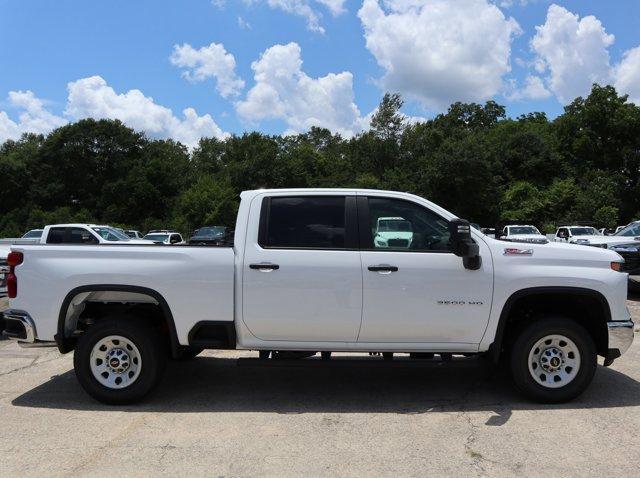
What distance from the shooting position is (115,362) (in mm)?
5406

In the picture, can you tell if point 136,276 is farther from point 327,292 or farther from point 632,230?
point 632,230

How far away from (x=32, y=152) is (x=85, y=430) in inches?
3013

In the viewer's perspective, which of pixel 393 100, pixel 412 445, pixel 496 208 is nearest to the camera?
pixel 412 445

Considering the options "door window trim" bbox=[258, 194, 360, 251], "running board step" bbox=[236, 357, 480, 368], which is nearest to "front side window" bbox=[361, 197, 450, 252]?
"door window trim" bbox=[258, 194, 360, 251]

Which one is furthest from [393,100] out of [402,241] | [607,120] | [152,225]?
[402,241]

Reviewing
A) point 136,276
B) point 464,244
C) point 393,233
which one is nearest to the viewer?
point 464,244

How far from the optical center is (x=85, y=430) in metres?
4.82

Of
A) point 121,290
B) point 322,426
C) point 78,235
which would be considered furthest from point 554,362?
point 78,235

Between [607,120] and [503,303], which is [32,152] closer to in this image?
[607,120]

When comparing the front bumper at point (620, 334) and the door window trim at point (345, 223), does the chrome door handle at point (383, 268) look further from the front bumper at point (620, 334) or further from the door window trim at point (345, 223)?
the front bumper at point (620, 334)

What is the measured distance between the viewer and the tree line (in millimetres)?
49562

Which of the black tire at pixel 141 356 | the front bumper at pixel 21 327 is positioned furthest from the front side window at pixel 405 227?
the front bumper at pixel 21 327

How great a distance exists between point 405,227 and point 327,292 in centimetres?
101

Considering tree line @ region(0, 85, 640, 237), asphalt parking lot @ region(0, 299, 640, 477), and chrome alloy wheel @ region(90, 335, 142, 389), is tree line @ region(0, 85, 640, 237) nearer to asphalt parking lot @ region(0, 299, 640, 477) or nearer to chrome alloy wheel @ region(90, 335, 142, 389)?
asphalt parking lot @ region(0, 299, 640, 477)
